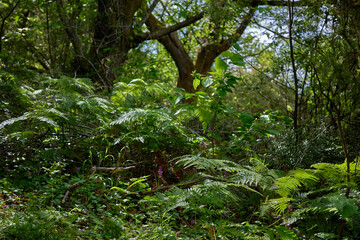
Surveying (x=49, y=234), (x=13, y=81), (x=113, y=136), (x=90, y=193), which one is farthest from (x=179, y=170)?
(x=13, y=81)

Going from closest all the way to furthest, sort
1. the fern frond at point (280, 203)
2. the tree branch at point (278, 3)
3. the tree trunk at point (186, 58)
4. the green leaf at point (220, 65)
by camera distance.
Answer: the fern frond at point (280, 203) → the green leaf at point (220, 65) → the tree branch at point (278, 3) → the tree trunk at point (186, 58)

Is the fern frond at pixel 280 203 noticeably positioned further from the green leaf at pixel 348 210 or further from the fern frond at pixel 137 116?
the fern frond at pixel 137 116

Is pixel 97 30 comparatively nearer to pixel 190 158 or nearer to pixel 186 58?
pixel 186 58

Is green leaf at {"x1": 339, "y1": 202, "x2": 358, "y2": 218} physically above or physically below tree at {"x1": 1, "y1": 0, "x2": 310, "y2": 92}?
below

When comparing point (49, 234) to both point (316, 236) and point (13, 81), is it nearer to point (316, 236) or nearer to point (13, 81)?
point (316, 236)

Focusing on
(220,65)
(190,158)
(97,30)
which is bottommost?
(190,158)

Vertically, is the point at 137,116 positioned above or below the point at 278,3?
below

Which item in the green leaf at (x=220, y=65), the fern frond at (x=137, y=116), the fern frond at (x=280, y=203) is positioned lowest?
the fern frond at (x=280, y=203)

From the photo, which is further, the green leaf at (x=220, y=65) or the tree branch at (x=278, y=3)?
the tree branch at (x=278, y=3)

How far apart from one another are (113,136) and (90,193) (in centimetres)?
84

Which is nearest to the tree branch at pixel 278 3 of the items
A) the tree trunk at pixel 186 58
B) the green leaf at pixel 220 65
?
the tree trunk at pixel 186 58

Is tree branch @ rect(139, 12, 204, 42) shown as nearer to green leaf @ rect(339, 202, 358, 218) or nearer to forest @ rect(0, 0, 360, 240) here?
forest @ rect(0, 0, 360, 240)

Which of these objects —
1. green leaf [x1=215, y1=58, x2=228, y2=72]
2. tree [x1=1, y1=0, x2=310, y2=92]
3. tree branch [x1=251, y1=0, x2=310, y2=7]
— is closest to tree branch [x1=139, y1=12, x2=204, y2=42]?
tree [x1=1, y1=0, x2=310, y2=92]

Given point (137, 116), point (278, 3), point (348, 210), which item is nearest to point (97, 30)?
point (278, 3)
